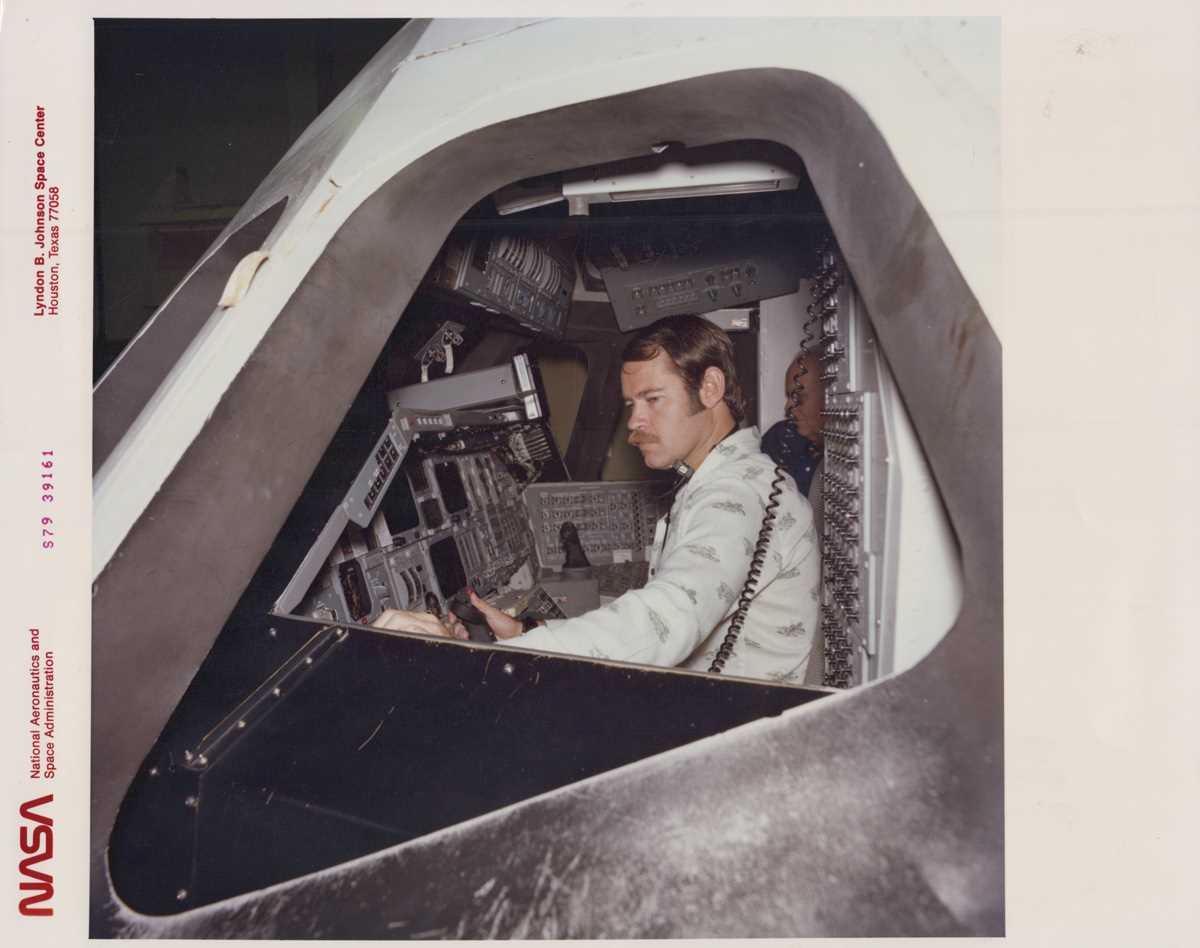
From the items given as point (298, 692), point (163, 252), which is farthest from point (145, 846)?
point (163, 252)

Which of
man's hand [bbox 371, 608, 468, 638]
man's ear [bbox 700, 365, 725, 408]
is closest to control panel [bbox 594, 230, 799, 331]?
man's ear [bbox 700, 365, 725, 408]

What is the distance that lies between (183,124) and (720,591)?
67.0 inches

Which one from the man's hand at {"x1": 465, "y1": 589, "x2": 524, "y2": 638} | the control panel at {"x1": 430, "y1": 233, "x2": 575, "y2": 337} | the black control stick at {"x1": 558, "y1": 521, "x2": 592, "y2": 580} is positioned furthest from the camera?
the black control stick at {"x1": 558, "y1": 521, "x2": 592, "y2": 580}

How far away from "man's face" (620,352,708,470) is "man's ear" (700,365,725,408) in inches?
0.7

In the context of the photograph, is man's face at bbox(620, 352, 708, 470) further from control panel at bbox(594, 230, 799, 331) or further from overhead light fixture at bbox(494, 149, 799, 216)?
overhead light fixture at bbox(494, 149, 799, 216)

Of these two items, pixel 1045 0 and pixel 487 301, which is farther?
pixel 487 301

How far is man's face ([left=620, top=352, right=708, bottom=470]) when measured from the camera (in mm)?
1530

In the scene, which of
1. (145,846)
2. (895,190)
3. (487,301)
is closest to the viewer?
(895,190)

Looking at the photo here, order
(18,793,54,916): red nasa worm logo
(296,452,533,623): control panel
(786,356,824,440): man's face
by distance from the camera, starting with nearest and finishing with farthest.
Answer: (18,793,54,916): red nasa worm logo
(296,452,533,623): control panel
(786,356,824,440): man's face

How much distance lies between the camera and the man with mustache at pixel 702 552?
95 centimetres

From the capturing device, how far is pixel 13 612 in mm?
843

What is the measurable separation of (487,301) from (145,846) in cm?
133

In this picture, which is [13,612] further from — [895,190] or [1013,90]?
[1013,90]

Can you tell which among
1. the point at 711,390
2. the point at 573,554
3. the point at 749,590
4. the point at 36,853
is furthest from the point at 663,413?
the point at 36,853
